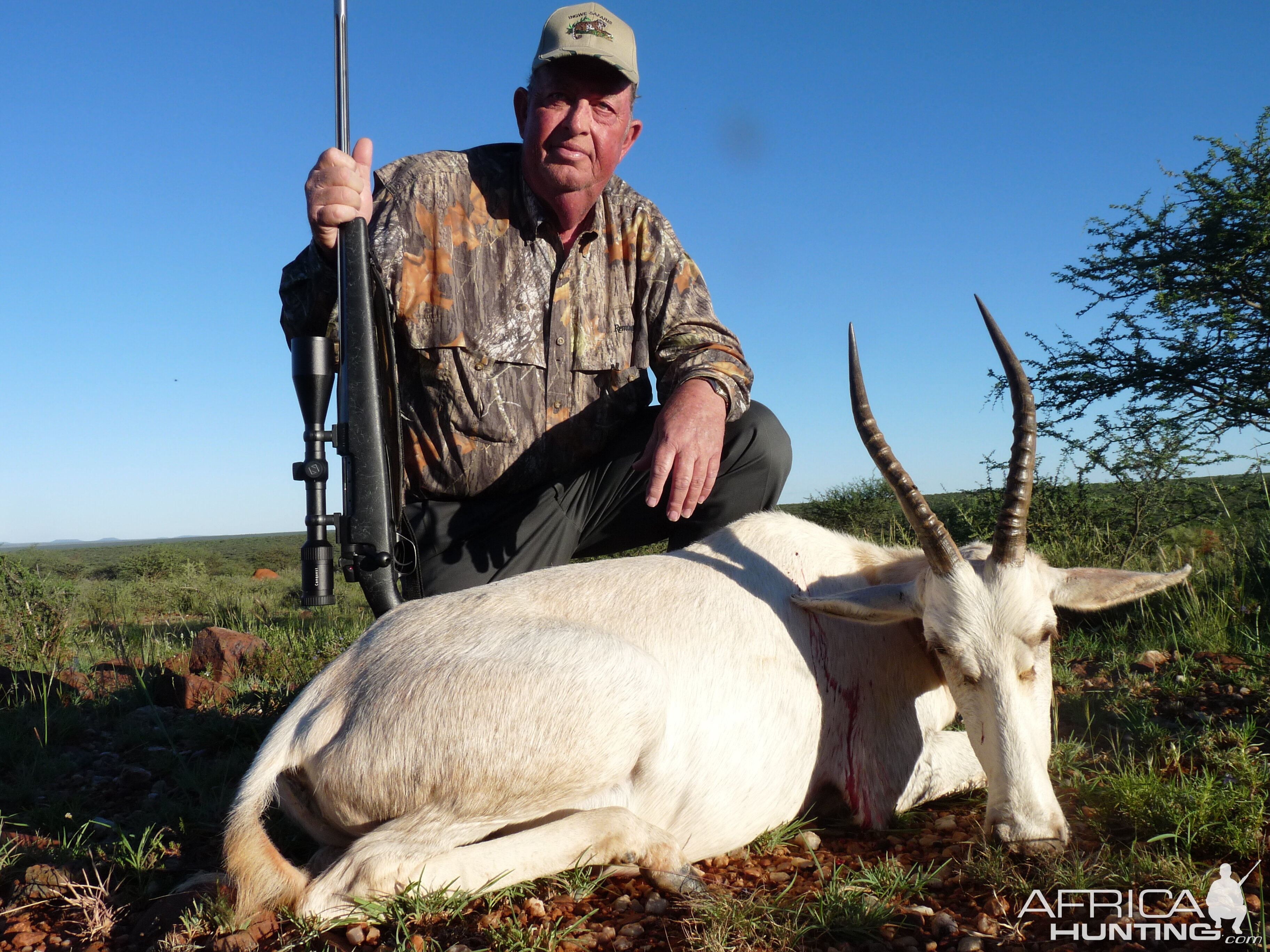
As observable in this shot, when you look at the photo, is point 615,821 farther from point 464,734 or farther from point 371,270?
point 371,270

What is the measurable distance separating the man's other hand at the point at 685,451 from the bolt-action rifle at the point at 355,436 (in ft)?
3.67

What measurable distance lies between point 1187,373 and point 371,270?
10103 millimetres

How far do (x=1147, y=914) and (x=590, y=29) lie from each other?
4.23m

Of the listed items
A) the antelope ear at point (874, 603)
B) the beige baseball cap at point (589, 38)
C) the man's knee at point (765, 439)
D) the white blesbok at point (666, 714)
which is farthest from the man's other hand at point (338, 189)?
the antelope ear at point (874, 603)

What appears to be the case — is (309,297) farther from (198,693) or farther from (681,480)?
(198,693)

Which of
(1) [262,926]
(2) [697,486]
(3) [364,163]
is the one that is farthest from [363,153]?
(1) [262,926]

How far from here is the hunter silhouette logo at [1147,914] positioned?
2.14m

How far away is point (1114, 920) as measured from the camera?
2223 mm

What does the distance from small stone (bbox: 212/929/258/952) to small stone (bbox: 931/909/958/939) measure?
66.1 inches

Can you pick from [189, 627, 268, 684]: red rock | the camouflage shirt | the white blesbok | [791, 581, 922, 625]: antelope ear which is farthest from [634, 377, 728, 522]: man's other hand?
[189, 627, 268, 684]: red rock

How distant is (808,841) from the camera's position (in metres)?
2.89

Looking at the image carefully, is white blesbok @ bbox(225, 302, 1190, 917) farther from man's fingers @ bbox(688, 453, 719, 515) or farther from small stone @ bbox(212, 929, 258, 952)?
man's fingers @ bbox(688, 453, 719, 515)

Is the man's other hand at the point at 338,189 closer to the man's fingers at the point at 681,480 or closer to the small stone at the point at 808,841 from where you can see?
the man's fingers at the point at 681,480

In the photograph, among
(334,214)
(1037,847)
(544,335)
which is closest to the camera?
(1037,847)
